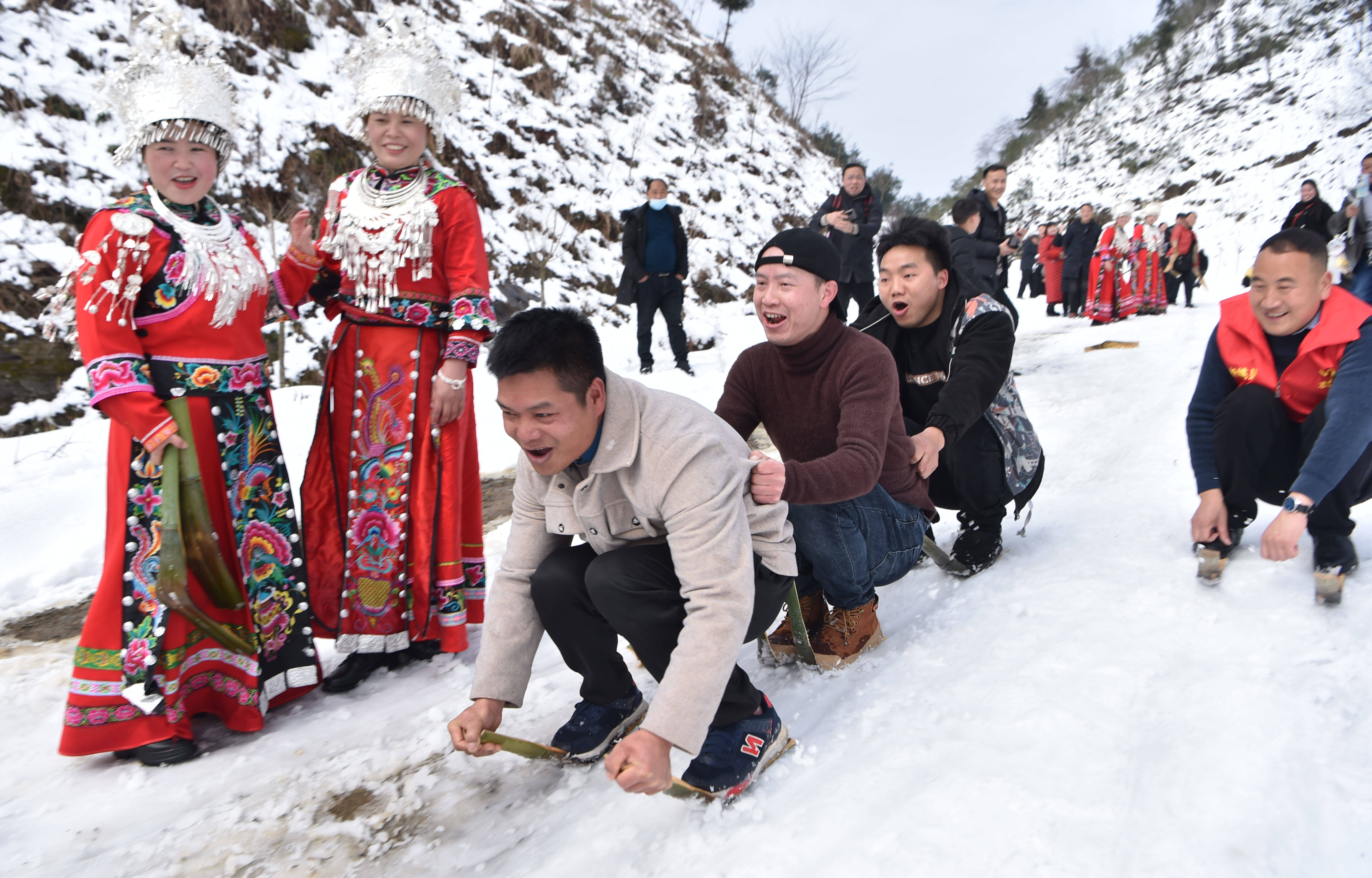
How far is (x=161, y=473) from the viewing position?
6.48ft

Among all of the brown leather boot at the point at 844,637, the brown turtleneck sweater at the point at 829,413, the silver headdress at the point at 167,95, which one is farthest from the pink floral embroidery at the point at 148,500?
the brown leather boot at the point at 844,637

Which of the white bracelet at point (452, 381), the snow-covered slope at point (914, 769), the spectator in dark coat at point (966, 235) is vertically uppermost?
the spectator in dark coat at point (966, 235)

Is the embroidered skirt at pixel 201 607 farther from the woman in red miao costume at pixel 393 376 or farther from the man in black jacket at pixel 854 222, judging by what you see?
the man in black jacket at pixel 854 222

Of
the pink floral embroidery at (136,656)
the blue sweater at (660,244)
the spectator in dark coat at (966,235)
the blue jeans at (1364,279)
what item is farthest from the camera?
the blue sweater at (660,244)

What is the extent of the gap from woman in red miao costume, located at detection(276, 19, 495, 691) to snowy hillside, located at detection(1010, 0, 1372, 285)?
53.3ft

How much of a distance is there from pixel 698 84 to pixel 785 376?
51.3ft

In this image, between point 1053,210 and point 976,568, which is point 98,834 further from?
point 1053,210

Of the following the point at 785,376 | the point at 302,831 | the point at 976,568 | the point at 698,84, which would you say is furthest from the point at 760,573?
the point at 698,84

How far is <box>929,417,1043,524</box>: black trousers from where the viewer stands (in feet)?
8.74

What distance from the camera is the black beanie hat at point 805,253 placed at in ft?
6.75

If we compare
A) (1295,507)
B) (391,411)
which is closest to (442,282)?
→ (391,411)

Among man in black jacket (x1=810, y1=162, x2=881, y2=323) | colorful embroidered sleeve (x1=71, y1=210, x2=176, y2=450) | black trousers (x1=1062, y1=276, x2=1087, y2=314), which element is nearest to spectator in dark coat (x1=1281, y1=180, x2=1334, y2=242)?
black trousers (x1=1062, y1=276, x2=1087, y2=314)

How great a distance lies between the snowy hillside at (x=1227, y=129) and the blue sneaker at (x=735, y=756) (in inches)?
645

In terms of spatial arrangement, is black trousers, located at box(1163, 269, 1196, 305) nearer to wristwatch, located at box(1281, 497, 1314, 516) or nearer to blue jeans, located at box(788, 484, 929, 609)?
wristwatch, located at box(1281, 497, 1314, 516)
